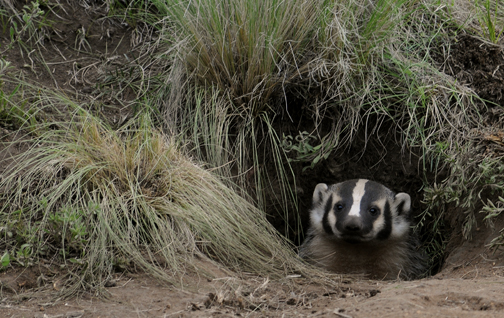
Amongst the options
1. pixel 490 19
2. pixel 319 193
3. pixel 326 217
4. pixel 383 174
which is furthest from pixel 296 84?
pixel 490 19

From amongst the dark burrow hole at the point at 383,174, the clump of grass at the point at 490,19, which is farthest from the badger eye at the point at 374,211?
the clump of grass at the point at 490,19

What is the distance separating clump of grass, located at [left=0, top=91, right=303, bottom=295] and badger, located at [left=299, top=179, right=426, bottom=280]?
0.77m

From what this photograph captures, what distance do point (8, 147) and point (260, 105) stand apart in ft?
5.72

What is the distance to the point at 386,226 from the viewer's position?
446cm

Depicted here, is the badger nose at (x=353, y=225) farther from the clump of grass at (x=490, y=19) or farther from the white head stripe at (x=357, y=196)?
the clump of grass at (x=490, y=19)

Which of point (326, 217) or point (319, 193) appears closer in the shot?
point (326, 217)

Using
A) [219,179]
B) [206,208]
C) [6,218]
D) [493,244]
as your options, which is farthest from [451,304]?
[6,218]

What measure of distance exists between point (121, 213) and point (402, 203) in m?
2.25

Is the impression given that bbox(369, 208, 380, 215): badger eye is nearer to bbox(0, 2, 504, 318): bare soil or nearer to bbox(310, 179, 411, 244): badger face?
bbox(310, 179, 411, 244): badger face

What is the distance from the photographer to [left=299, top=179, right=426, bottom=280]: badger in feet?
14.3

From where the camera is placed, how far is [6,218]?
337 cm

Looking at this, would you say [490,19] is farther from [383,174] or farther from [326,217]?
[326,217]

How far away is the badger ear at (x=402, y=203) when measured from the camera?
4609 millimetres

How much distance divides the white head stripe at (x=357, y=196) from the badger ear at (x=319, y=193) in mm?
298
